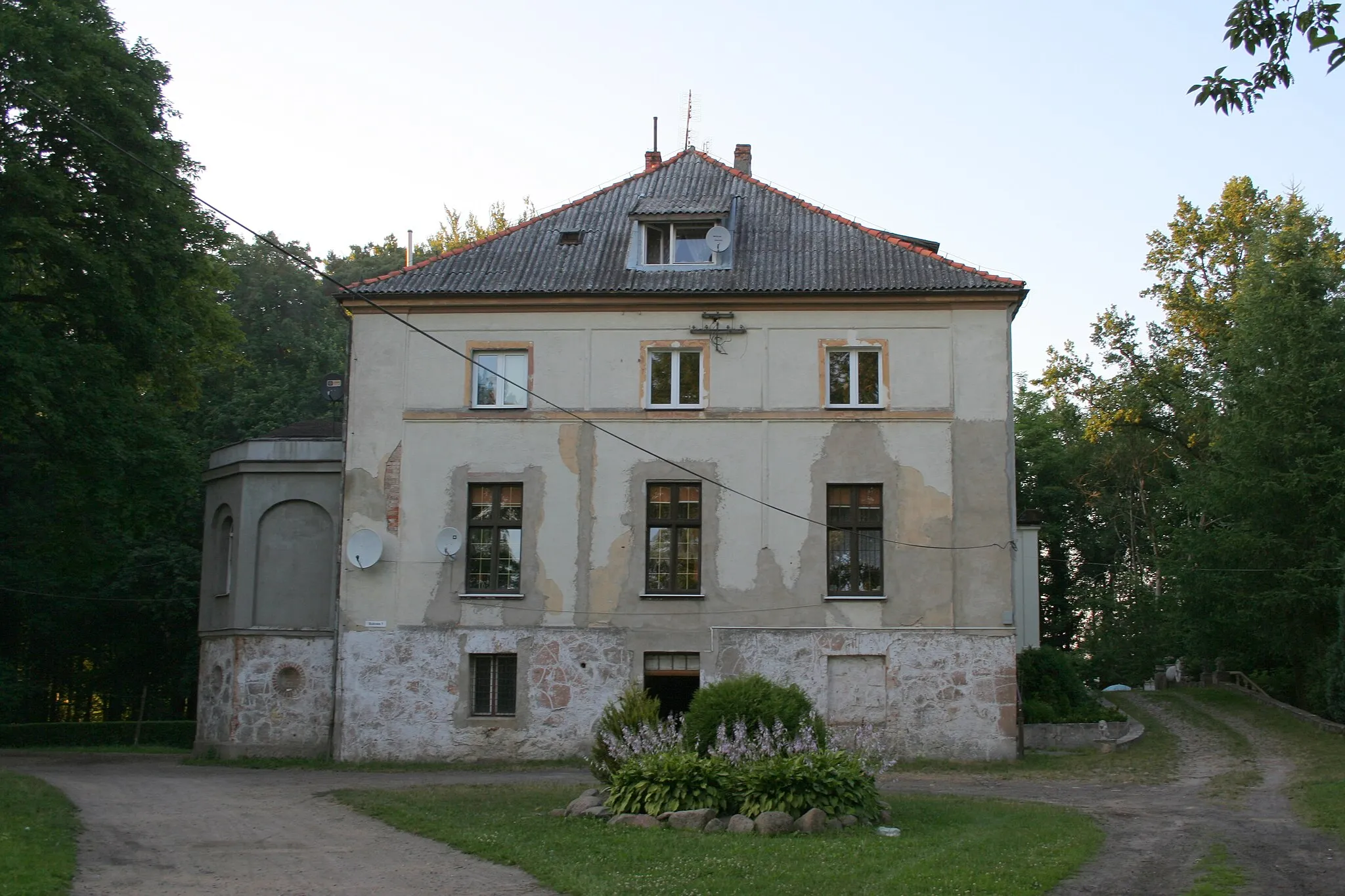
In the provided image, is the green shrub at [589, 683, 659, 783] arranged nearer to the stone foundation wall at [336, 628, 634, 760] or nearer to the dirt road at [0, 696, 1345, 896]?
the dirt road at [0, 696, 1345, 896]

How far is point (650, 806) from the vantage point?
15.7 m

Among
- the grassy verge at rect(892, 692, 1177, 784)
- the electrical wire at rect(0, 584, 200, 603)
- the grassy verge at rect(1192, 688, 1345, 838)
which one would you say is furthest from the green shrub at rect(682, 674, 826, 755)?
the electrical wire at rect(0, 584, 200, 603)

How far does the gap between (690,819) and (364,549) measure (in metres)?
12.9

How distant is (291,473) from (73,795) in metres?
9.94

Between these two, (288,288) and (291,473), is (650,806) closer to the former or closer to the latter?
(291,473)

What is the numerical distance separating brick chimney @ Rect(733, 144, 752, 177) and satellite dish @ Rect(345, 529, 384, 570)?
13204mm

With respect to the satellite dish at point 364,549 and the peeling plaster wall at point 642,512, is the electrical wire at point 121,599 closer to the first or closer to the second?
the satellite dish at point 364,549

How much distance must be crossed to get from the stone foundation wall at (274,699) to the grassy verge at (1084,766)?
11.3m

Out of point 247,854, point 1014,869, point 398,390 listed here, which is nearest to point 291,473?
point 398,390

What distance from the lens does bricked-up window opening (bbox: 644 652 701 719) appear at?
26062mm

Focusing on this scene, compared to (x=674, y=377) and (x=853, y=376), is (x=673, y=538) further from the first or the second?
(x=853, y=376)

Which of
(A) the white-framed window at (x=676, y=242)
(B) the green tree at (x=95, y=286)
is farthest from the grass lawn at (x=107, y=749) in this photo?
(A) the white-framed window at (x=676, y=242)

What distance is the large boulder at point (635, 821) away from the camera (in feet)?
50.5

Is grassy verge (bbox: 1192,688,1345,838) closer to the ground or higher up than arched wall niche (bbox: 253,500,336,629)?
closer to the ground
